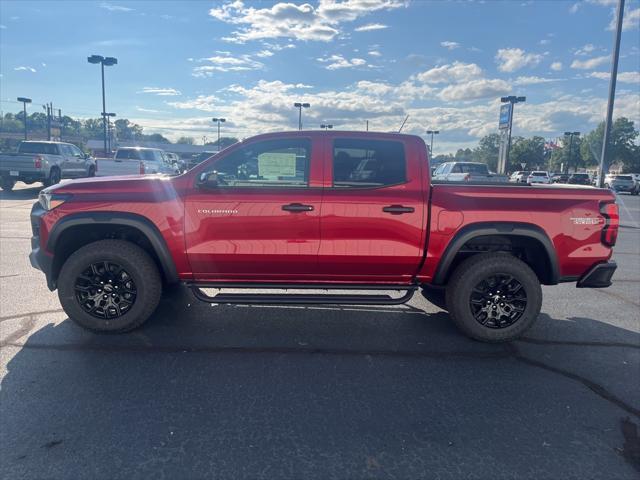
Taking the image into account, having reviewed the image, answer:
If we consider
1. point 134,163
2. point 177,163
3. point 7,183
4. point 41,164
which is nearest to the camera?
point 41,164

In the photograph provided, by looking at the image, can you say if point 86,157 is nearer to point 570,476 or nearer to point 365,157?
point 365,157

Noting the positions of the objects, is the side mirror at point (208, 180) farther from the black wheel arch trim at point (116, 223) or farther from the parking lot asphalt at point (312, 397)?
the parking lot asphalt at point (312, 397)

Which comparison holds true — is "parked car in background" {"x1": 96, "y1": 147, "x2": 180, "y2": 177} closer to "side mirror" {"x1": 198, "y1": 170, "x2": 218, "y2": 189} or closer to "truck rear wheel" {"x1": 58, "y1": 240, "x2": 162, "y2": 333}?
"truck rear wheel" {"x1": 58, "y1": 240, "x2": 162, "y2": 333}

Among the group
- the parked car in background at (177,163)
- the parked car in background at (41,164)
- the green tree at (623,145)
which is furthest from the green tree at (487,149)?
the parked car in background at (41,164)

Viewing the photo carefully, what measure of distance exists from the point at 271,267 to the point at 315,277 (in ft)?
1.50

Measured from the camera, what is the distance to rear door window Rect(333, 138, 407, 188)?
446 cm

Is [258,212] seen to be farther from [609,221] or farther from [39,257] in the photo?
[609,221]

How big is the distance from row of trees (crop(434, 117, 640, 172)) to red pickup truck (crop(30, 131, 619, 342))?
57.5m

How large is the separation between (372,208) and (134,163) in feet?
53.5

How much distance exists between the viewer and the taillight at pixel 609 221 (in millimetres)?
4426

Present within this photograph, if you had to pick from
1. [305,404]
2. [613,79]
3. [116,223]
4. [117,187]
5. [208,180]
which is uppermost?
[613,79]

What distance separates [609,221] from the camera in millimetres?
4449

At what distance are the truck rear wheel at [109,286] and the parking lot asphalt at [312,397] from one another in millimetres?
200

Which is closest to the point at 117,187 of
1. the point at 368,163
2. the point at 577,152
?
the point at 368,163
